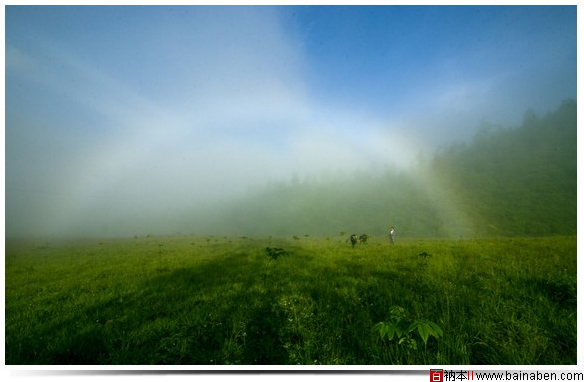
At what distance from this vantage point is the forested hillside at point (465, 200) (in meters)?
65.6

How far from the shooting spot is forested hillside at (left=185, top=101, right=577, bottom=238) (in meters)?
65.6

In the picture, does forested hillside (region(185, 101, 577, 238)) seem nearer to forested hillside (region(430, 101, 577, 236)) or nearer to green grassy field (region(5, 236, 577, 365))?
forested hillside (region(430, 101, 577, 236))

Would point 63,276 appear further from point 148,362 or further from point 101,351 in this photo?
point 148,362

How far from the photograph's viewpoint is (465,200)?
3777 inches

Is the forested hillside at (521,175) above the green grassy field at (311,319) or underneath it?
above

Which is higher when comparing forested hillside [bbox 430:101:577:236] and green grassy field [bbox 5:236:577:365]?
forested hillside [bbox 430:101:577:236]
